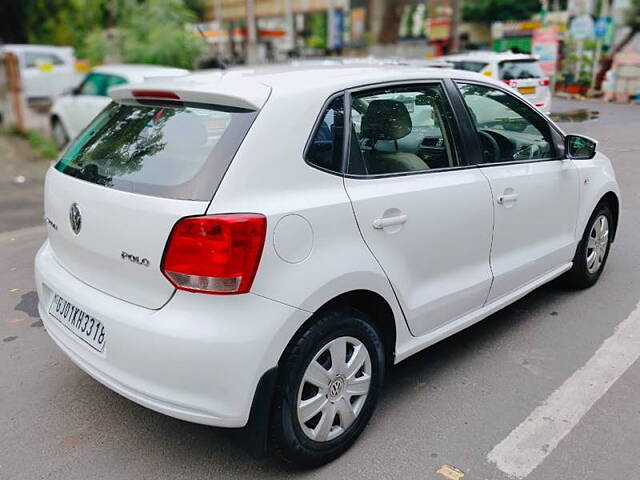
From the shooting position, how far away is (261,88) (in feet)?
8.55

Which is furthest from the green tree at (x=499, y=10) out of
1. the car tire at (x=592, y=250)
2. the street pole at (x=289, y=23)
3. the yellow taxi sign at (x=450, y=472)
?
the yellow taxi sign at (x=450, y=472)

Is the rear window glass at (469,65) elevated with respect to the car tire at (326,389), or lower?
elevated

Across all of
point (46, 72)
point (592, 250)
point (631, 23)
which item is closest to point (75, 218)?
point (592, 250)

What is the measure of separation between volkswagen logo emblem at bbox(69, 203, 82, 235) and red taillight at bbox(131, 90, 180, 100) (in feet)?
1.98

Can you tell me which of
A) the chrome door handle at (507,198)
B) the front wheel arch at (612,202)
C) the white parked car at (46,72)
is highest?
the chrome door handle at (507,198)

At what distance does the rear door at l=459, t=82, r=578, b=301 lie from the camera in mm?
3492

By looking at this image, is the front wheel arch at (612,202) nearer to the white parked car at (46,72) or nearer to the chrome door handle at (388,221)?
the chrome door handle at (388,221)

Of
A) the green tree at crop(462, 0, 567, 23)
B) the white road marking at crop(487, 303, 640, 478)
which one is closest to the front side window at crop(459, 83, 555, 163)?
the white road marking at crop(487, 303, 640, 478)

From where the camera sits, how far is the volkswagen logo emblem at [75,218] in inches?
107

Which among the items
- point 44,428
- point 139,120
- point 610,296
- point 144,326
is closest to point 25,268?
point 44,428

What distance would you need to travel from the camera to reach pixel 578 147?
Answer: 164 inches

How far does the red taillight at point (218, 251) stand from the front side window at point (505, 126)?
169 cm

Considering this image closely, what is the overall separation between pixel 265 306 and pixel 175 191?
57 cm

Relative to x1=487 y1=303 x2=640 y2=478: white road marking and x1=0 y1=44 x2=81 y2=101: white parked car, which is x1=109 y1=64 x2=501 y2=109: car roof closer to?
x1=487 y1=303 x2=640 y2=478: white road marking
